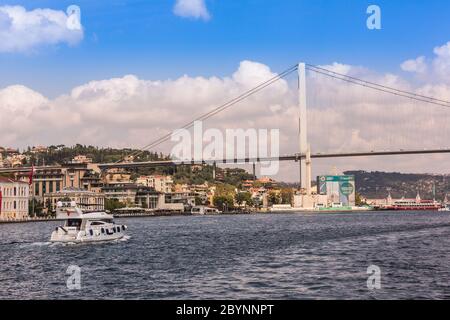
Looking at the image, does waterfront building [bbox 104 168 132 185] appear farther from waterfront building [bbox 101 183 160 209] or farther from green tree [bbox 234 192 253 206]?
green tree [bbox 234 192 253 206]

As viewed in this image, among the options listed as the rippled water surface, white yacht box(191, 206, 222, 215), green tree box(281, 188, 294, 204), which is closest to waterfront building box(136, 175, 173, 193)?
white yacht box(191, 206, 222, 215)

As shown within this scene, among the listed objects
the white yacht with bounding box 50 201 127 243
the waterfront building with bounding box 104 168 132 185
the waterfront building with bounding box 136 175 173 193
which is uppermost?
the waterfront building with bounding box 104 168 132 185

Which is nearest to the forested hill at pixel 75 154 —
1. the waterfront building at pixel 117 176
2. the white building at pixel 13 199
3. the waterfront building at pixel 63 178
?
the waterfront building at pixel 117 176

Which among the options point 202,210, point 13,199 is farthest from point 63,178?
point 13,199

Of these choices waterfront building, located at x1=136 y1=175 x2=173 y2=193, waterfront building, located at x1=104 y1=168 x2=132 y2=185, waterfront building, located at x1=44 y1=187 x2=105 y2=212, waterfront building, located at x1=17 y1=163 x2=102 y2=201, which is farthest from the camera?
waterfront building, located at x1=136 y1=175 x2=173 y2=193

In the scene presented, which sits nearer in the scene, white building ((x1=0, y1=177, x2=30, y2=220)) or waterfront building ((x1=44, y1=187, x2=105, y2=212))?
white building ((x1=0, y1=177, x2=30, y2=220))

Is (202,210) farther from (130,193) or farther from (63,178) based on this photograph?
(63,178)

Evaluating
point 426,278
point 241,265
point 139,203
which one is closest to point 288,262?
point 241,265
